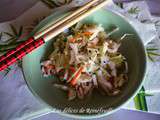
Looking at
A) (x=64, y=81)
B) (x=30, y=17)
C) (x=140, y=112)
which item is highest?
(x=30, y=17)

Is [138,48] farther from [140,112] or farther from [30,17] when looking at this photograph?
[30,17]

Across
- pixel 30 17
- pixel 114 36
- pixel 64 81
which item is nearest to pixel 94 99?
pixel 64 81

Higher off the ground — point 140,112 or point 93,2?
point 93,2

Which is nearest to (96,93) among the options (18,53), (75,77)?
(75,77)

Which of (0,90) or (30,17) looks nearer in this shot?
(0,90)

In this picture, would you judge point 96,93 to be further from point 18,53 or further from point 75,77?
point 18,53

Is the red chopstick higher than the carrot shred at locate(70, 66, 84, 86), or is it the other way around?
the red chopstick

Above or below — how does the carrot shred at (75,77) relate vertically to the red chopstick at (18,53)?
below

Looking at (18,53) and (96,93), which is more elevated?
(18,53)
